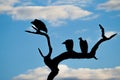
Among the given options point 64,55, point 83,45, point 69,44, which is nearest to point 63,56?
point 64,55

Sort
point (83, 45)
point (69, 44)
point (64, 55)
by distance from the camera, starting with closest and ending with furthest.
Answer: point (64, 55) → point (69, 44) → point (83, 45)

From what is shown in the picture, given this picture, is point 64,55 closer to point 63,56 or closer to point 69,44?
point 63,56

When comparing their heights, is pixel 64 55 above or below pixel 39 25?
below

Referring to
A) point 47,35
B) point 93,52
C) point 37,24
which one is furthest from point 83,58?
point 37,24

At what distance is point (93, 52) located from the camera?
10.6 meters

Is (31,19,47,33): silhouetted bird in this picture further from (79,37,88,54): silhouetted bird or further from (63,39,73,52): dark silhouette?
(79,37,88,54): silhouetted bird

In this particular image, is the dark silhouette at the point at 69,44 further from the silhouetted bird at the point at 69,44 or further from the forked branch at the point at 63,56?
the forked branch at the point at 63,56

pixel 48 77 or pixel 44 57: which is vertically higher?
pixel 44 57

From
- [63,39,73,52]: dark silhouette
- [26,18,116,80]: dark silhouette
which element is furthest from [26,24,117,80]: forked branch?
[63,39,73,52]: dark silhouette

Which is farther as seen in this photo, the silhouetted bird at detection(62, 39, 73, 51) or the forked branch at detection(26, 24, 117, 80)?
the silhouetted bird at detection(62, 39, 73, 51)

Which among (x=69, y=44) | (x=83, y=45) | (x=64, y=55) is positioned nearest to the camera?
(x=64, y=55)

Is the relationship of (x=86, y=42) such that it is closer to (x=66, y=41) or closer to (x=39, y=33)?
(x=66, y=41)

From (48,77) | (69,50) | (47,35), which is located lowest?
(48,77)

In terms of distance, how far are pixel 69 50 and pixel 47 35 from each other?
122 cm
